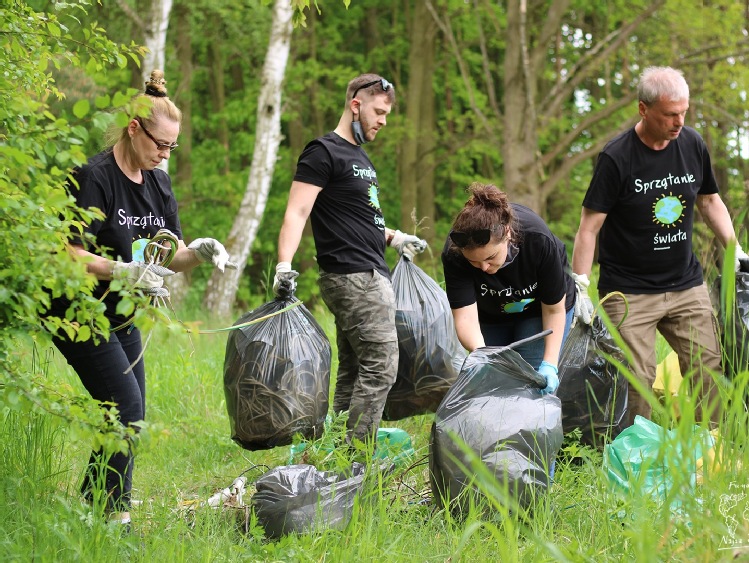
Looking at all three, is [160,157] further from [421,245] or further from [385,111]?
[421,245]

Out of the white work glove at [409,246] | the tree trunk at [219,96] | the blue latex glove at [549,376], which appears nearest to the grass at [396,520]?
the blue latex glove at [549,376]

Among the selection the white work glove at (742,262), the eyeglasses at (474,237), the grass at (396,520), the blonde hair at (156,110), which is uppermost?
the blonde hair at (156,110)

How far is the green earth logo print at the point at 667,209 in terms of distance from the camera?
374 centimetres

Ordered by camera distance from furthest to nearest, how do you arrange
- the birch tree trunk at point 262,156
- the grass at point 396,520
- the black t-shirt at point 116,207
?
the birch tree trunk at point 262,156 → the black t-shirt at point 116,207 → the grass at point 396,520

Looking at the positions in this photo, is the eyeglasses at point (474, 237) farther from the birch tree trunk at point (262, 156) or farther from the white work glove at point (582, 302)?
the birch tree trunk at point (262, 156)

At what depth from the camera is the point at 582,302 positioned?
3.56 meters

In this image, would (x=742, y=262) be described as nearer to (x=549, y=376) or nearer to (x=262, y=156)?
(x=549, y=376)

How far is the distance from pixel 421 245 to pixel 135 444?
2.13m

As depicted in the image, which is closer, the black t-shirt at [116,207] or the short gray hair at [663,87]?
the black t-shirt at [116,207]

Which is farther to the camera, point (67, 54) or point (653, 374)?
point (653, 374)

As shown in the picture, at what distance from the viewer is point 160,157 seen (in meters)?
2.93

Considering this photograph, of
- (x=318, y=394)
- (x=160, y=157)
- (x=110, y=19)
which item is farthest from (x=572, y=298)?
(x=110, y=19)

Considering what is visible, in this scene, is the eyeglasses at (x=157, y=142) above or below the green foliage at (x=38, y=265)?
above

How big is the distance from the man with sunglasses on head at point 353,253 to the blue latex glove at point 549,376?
728 mm
